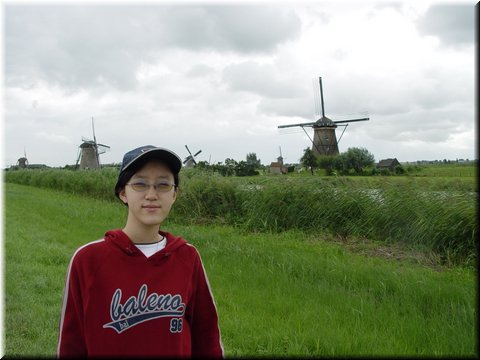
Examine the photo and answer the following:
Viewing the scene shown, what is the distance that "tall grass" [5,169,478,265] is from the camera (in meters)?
7.53

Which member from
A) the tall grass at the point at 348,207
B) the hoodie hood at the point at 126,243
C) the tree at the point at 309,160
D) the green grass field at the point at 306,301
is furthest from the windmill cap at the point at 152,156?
the tree at the point at 309,160

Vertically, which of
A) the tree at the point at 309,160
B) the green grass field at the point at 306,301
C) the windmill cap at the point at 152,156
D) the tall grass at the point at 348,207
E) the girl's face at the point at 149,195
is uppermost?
the tree at the point at 309,160

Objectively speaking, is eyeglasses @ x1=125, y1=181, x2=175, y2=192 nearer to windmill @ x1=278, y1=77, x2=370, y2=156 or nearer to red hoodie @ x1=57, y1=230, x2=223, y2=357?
red hoodie @ x1=57, y1=230, x2=223, y2=357

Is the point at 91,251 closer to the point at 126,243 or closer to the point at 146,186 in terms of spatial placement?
the point at 126,243

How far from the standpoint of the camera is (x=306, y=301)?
4750 millimetres

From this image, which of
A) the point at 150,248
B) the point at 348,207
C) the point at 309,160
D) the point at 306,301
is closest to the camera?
the point at 150,248

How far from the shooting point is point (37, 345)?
12.1ft

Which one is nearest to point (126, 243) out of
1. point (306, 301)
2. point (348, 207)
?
point (306, 301)

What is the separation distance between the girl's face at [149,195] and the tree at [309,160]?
37832 mm

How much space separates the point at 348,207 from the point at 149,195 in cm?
803

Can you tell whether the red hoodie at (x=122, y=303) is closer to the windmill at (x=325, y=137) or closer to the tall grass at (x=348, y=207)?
the tall grass at (x=348, y=207)

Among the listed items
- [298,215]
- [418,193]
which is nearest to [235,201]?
[298,215]

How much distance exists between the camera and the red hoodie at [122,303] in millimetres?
1751

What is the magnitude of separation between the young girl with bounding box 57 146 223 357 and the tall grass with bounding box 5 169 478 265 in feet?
21.5
